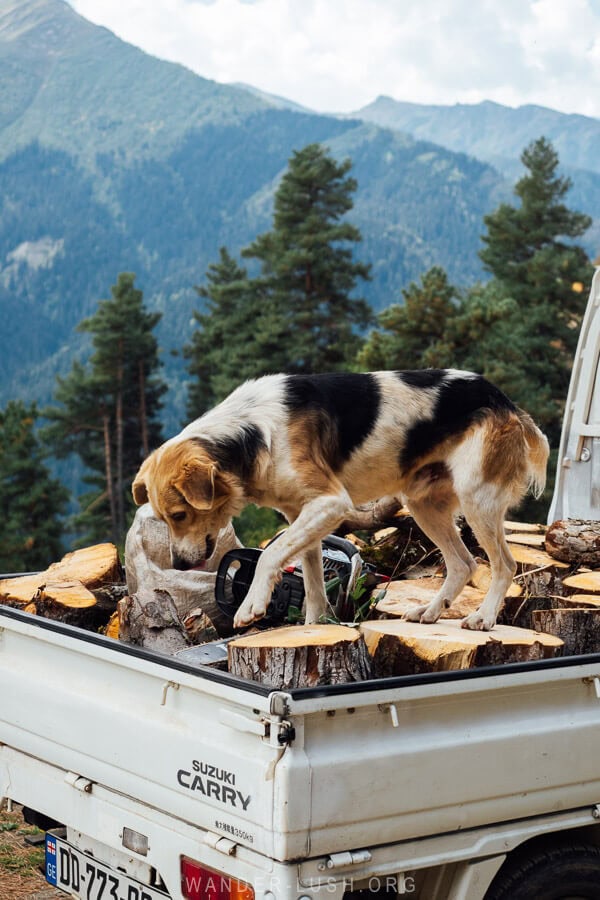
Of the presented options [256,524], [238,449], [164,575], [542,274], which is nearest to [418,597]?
[164,575]

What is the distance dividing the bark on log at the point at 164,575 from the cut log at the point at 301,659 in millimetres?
1463

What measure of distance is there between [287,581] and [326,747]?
7.15 feet

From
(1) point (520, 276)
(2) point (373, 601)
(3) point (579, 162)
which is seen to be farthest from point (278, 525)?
(3) point (579, 162)

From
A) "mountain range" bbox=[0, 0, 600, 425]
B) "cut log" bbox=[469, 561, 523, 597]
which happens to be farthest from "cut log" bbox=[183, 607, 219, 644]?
"mountain range" bbox=[0, 0, 600, 425]

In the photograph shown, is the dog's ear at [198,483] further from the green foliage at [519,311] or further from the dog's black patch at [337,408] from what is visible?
the green foliage at [519,311]

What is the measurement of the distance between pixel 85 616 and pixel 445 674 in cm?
207

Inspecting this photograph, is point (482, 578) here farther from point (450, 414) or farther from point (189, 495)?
point (189, 495)

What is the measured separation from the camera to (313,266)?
3584 centimetres

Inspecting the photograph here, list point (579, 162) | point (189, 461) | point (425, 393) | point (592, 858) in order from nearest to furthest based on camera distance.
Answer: point (592, 858) < point (189, 461) < point (425, 393) < point (579, 162)

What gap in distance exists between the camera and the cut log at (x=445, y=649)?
12.6ft

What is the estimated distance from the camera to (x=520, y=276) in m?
33.4

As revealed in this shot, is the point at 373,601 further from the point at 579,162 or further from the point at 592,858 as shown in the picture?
the point at 579,162

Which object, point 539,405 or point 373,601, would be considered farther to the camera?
point 539,405

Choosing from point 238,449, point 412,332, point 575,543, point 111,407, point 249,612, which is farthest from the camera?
point 111,407
